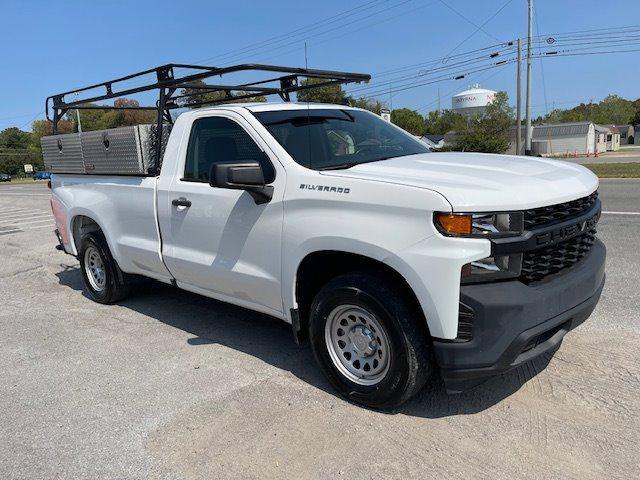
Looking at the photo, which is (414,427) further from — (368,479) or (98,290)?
(98,290)

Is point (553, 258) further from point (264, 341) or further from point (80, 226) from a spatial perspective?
point (80, 226)

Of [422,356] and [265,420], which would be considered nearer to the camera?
[422,356]

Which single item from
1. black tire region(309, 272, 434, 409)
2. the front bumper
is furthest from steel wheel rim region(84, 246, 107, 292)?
the front bumper

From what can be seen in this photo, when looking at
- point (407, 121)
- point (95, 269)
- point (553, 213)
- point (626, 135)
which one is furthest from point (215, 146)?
point (626, 135)

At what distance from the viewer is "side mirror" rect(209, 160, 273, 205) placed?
362cm

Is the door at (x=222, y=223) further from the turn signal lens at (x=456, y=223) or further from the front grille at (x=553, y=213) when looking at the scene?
the front grille at (x=553, y=213)

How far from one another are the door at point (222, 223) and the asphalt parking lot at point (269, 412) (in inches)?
24.4

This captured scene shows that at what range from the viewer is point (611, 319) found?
4.76 metres

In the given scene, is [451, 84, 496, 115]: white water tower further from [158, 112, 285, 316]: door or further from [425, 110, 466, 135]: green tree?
[158, 112, 285, 316]: door

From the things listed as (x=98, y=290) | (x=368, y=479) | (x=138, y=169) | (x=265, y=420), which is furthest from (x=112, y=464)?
(x=98, y=290)

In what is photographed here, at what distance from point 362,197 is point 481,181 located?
2.24 ft

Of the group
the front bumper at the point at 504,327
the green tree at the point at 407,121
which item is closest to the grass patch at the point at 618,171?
the front bumper at the point at 504,327

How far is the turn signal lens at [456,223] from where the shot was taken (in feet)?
9.46

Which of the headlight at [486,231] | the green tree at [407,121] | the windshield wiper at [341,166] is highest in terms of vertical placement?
the green tree at [407,121]
